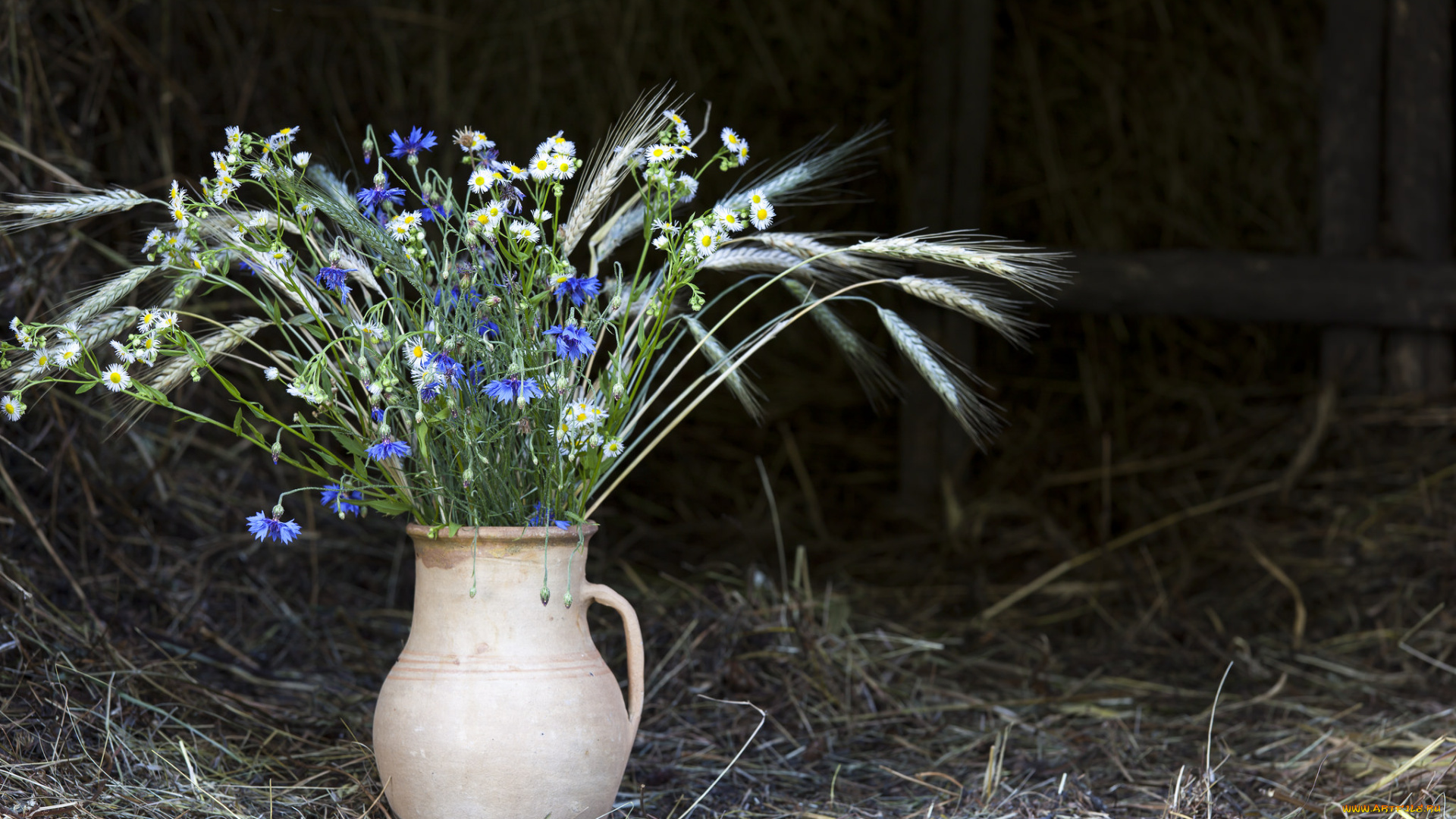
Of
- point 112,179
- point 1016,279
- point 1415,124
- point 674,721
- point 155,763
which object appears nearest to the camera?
point 1016,279

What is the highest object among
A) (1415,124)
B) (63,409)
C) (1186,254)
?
(1415,124)

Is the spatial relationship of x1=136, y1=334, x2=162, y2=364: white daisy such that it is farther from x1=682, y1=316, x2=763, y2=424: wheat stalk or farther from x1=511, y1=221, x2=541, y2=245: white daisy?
x1=682, y1=316, x2=763, y2=424: wheat stalk

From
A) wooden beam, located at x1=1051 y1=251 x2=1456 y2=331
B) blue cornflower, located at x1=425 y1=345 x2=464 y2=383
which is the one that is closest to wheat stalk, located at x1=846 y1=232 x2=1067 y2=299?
blue cornflower, located at x1=425 y1=345 x2=464 y2=383

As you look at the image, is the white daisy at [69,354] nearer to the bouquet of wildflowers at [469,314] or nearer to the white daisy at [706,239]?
the bouquet of wildflowers at [469,314]

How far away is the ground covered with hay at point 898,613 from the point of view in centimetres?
146

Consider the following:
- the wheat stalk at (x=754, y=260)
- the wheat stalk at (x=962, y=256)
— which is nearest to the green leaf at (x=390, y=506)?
the wheat stalk at (x=754, y=260)

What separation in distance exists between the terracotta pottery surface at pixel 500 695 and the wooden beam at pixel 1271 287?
1.61 m

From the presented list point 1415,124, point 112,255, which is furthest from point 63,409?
point 1415,124

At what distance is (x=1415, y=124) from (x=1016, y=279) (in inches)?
70.0

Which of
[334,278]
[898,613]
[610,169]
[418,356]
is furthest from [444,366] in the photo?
[898,613]

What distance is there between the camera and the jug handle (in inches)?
49.6

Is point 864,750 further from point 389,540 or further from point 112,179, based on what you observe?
point 112,179

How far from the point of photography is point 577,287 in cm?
118

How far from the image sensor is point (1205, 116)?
3178 millimetres
